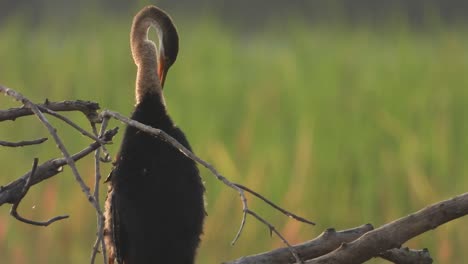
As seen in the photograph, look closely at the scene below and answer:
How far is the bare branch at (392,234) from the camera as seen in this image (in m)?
2.37

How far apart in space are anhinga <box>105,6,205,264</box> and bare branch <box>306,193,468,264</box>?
372mm

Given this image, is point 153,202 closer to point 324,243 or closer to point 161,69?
point 324,243

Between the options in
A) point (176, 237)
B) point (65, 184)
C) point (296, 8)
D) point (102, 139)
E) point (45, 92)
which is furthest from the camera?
point (296, 8)

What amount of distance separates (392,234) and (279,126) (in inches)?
158

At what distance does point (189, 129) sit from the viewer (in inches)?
241

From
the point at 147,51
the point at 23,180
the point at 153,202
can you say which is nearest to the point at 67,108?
the point at 23,180

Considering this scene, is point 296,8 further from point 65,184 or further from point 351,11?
point 65,184

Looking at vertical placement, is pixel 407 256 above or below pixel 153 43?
below

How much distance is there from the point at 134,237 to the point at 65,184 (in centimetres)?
326

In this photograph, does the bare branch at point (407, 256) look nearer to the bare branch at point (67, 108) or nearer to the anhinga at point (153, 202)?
the anhinga at point (153, 202)

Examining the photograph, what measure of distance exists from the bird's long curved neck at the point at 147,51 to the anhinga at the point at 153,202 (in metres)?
0.09

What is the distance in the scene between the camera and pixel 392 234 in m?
2.38

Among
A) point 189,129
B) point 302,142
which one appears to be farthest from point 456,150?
point 189,129

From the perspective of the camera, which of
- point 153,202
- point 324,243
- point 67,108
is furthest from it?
point 153,202
